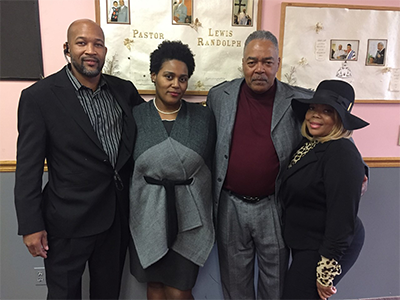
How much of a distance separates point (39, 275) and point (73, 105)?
124 centimetres

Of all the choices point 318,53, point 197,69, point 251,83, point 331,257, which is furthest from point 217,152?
point 318,53

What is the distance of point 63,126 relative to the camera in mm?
1099

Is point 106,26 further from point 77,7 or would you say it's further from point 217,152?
point 217,152

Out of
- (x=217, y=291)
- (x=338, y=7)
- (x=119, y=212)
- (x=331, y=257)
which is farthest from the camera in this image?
(x=217, y=291)

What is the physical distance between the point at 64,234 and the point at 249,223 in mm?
864

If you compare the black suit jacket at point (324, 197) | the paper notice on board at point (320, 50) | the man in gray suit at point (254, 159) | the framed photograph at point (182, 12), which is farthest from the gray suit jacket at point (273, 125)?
the framed photograph at point (182, 12)

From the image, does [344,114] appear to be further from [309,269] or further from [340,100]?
[309,269]

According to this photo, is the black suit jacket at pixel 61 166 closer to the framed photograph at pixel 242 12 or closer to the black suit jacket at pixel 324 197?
the black suit jacket at pixel 324 197

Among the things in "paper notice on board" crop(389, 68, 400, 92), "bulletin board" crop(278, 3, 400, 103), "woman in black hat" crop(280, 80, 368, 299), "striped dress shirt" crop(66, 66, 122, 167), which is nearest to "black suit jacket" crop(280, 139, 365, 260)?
"woman in black hat" crop(280, 80, 368, 299)

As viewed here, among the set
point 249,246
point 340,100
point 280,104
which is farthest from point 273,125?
point 249,246

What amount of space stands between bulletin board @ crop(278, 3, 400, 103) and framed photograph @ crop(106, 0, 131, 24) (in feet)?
2.94

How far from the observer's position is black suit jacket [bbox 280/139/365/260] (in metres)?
1.04

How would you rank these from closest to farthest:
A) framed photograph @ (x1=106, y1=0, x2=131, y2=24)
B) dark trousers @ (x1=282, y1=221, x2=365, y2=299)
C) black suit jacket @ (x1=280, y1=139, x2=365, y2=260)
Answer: black suit jacket @ (x1=280, y1=139, x2=365, y2=260), dark trousers @ (x1=282, y1=221, x2=365, y2=299), framed photograph @ (x1=106, y1=0, x2=131, y2=24)

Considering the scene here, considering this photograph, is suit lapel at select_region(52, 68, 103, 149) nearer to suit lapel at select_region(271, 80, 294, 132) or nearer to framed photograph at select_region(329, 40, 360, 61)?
suit lapel at select_region(271, 80, 294, 132)
